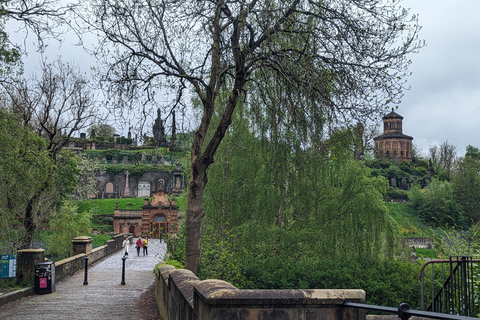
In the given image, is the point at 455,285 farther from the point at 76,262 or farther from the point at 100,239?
the point at 100,239

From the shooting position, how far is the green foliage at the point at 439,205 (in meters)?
75.6

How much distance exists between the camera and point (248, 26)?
33.2 feet

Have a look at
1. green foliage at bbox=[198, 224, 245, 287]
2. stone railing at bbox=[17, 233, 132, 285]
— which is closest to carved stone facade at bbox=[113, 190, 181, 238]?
stone railing at bbox=[17, 233, 132, 285]

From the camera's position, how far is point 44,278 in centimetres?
1506

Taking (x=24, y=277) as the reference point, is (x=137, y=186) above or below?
above

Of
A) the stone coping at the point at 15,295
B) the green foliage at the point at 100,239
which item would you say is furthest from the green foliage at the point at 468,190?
the stone coping at the point at 15,295

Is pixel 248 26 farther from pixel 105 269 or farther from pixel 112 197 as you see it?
pixel 112 197

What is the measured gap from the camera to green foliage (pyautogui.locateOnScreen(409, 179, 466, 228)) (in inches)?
2977

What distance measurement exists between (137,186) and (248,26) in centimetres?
9178

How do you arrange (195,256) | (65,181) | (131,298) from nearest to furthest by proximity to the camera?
(195,256) < (131,298) < (65,181)

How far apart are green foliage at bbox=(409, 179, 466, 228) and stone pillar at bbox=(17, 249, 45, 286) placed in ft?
226

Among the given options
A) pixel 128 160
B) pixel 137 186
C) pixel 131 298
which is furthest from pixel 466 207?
pixel 131 298

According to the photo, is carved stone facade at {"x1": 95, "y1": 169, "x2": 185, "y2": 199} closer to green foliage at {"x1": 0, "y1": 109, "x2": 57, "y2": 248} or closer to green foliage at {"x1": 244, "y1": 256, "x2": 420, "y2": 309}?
green foliage at {"x1": 0, "y1": 109, "x2": 57, "y2": 248}

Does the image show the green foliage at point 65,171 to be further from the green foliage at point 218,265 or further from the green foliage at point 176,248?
the green foliage at point 218,265
